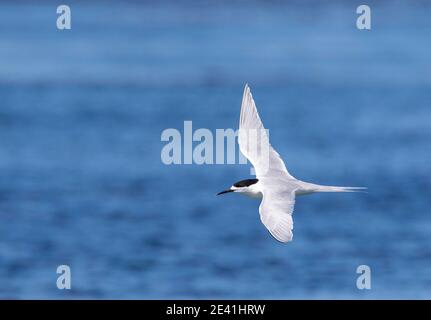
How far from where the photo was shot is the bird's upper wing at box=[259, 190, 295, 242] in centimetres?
822

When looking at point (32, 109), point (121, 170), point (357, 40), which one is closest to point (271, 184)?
point (121, 170)

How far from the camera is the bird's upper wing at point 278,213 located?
8219 millimetres

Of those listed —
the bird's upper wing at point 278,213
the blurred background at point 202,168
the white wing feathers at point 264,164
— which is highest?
the blurred background at point 202,168

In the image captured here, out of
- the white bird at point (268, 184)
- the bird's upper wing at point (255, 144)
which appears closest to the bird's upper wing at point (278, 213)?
the white bird at point (268, 184)

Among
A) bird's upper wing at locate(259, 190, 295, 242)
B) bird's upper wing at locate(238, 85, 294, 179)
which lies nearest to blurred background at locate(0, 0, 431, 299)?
bird's upper wing at locate(238, 85, 294, 179)

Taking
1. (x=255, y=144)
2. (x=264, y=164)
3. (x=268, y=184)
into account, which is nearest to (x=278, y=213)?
(x=268, y=184)

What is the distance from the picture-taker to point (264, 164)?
10.1 m

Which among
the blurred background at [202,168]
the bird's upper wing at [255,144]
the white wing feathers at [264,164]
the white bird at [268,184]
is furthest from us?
the blurred background at [202,168]

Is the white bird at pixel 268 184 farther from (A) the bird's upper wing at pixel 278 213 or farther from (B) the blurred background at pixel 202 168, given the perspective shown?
(B) the blurred background at pixel 202 168

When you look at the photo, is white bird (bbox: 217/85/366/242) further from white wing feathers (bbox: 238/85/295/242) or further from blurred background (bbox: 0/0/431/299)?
blurred background (bbox: 0/0/431/299)
